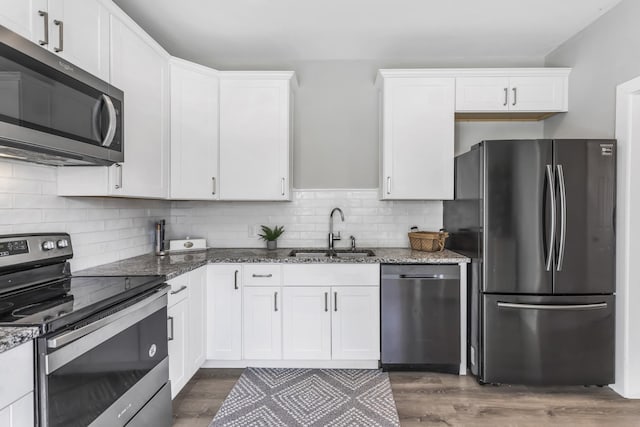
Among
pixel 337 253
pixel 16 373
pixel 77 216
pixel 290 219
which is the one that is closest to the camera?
pixel 16 373

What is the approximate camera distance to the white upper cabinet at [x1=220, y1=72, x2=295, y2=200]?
9.80 feet

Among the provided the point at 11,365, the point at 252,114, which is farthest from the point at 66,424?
the point at 252,114

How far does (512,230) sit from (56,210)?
284cm

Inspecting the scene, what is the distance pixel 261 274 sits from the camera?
2.76 meters

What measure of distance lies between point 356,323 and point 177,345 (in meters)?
1.27

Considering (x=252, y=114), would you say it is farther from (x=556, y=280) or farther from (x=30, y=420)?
(x=556, y=280)

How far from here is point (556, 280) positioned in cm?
245

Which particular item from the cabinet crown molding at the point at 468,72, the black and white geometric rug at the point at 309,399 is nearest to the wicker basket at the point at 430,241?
the black and white geometric rug at the point at 309,399

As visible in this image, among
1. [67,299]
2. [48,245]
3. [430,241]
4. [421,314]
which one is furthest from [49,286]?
[430,241]

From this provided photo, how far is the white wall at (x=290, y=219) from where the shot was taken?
3.38m

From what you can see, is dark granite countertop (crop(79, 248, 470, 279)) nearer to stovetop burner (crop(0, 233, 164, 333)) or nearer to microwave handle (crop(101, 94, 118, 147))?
stovetop burner (crop(0, 233, 164, 333))

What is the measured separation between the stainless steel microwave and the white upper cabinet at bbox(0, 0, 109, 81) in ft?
0.40

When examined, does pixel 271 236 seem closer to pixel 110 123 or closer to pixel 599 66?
pixel 110 123

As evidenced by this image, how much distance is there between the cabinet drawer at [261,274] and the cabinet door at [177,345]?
0.52 meters
